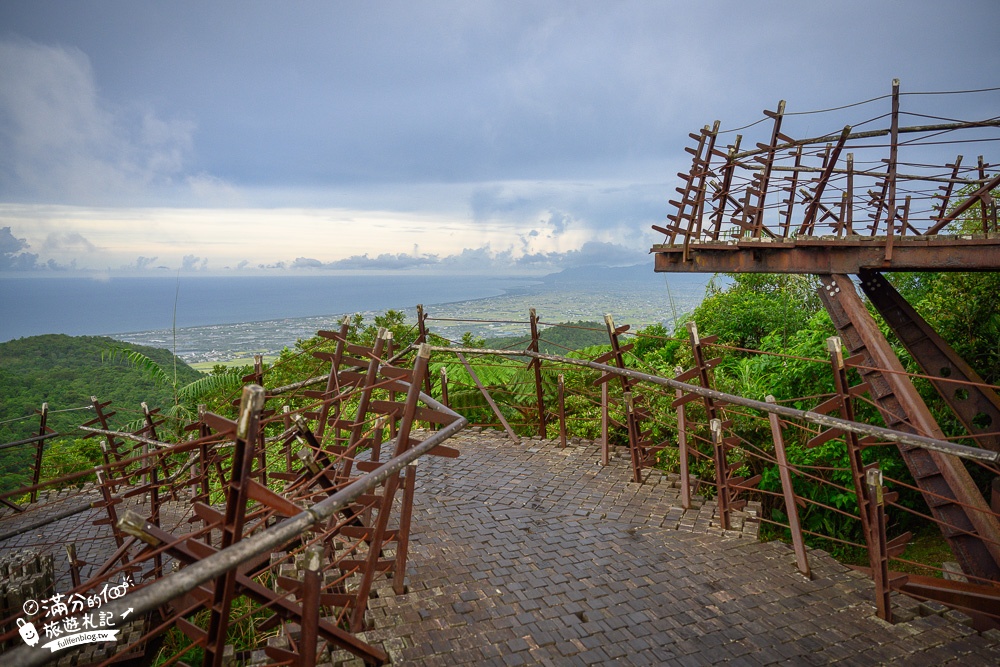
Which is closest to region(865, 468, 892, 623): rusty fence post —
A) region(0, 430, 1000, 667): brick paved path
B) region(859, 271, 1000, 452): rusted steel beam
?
region(0, 430, 1000, 667): brick paved path

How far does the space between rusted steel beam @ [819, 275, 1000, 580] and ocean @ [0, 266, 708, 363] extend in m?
2.25

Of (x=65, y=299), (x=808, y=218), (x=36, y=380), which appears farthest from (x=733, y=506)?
(x=65, y=299)

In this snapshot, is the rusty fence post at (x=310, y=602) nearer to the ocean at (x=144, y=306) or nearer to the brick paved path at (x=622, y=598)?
the brick paved path at (x=622, y=598)

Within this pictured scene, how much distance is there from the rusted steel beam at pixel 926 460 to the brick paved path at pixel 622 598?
3.49ft

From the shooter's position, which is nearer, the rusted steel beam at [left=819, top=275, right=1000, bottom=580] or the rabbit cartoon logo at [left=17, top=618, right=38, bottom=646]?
the rabbit cartoon logo at [left=17, top=618, right=38, bottom=646]

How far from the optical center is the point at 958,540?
484 centimetres

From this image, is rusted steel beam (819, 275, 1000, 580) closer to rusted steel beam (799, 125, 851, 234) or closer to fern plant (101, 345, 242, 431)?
rusted steel beam (799, 125, 851, 234)

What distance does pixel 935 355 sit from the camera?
20.1ft

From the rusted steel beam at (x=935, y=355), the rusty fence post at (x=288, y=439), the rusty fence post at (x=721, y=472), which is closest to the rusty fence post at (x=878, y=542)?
the rusty fence post at (x=721, y=472)

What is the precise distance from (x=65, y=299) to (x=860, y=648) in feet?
171

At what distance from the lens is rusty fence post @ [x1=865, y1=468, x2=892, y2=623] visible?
3.62m

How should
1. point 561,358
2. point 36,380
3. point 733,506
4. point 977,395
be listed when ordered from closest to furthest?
point 733,506, point 977,395, point 561,358, point 36,380

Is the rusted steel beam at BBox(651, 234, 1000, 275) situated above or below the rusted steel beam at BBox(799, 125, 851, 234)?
below

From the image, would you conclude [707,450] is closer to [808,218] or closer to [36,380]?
[808,218]
